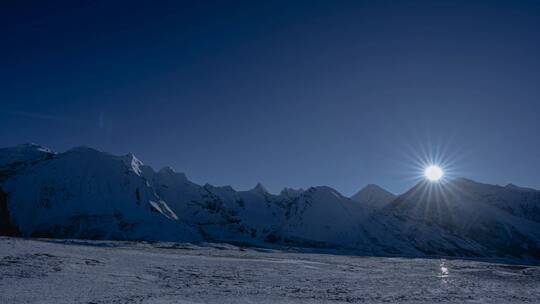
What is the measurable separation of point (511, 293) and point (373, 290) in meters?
12.4

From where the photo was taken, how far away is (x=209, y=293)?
970 inches

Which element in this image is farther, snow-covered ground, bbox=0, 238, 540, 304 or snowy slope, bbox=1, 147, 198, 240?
snowy slope, bbox=1, 147, 198, 240

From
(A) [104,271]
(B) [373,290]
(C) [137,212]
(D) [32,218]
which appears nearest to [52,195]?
(D) [32,218]

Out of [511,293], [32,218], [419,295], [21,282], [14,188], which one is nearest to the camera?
[21,282]

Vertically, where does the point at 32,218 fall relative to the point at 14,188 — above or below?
below

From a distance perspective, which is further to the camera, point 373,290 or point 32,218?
point 32,218

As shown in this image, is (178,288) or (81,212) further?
(81,212)

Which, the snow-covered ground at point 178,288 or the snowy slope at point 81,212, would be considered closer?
the snow-covered ground at point 178,288

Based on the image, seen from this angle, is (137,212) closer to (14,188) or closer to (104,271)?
(14,188)

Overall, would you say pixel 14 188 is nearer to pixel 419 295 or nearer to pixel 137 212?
pixel 137 212

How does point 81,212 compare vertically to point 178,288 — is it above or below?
above

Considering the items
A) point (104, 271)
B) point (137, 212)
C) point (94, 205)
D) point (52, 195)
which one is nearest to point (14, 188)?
point (52, 195)

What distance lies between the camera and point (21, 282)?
928 inches

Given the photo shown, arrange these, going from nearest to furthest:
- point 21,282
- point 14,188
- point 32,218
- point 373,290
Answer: point 21,282, point 373,290, point 32,218, point 14,188
